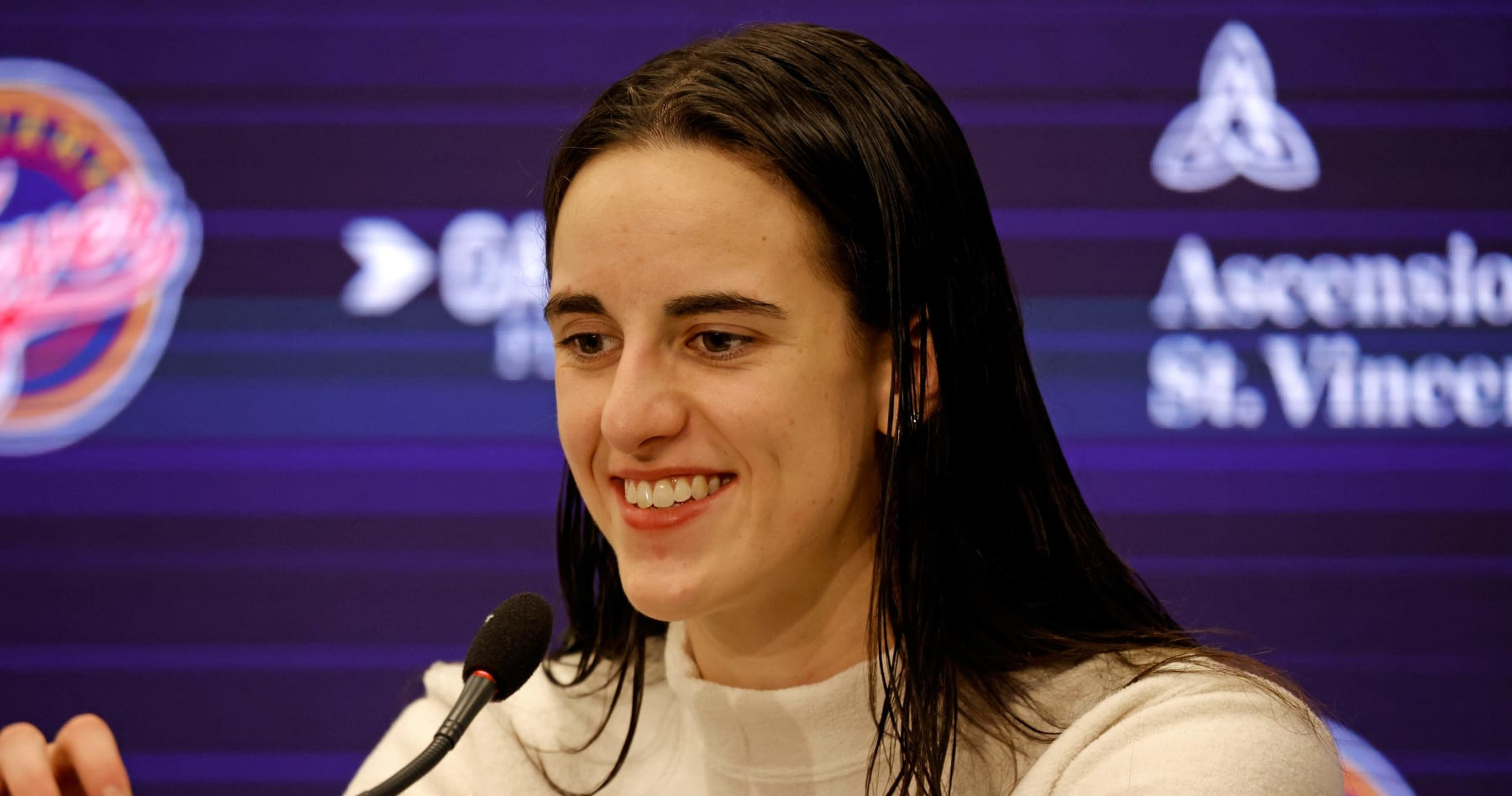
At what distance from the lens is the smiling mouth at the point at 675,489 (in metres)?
1.53

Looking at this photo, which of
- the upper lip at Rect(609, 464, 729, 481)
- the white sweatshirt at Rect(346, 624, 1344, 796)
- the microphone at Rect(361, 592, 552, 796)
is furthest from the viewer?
the upper lip at Rect(609, 464, 729, 481)

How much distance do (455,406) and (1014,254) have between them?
3.76 ft

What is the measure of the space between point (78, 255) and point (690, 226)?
1.82 metres

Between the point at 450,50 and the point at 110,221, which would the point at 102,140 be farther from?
the point at 450,50

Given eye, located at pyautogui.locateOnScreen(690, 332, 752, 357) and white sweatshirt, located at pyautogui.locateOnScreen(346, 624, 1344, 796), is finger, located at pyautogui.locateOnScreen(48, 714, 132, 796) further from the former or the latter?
eye, located at pyautogui.locateOnScreen(690, 332, 752, 357)

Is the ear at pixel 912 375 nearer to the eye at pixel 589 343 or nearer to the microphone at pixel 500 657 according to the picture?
the eye at pixel 589 343

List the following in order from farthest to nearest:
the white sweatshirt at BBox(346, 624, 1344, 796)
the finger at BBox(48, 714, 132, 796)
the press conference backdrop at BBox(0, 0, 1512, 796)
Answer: the press conference backdrop at BBox(0, 0, 1512, 796), the white sweatshirt at BBox(346, 624, 1344, 796), the finger at BBox(48, 714, 132, 796)

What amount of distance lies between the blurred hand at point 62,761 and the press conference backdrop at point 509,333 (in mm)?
1463

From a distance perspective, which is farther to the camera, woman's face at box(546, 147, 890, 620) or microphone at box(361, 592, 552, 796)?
woman's face at box(546, 147, 890, 620)

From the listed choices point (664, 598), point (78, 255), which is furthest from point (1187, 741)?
point (78, 255)

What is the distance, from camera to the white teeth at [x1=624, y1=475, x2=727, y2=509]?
1.53 meters

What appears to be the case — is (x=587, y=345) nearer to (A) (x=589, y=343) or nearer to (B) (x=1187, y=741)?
(A) (x=589, y=343)

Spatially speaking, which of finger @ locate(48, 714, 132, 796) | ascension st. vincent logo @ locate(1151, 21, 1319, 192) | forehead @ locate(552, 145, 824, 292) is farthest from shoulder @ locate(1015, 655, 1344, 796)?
ascension st. vincent logo @ locate(1151, 21, 1319, 192)

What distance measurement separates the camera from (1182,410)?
2.70 meters
